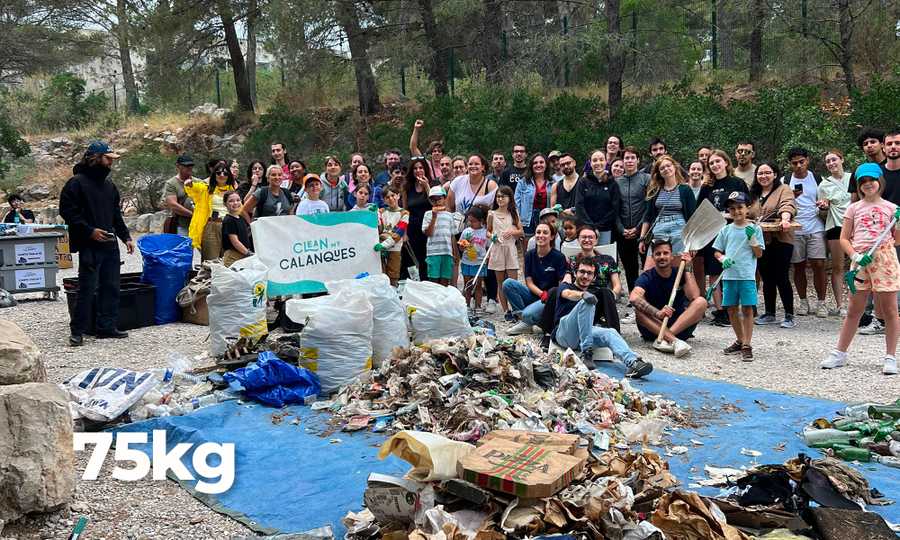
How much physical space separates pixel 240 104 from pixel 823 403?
21.8m

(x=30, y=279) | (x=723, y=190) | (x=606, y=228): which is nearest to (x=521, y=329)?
(x=606, y=228)

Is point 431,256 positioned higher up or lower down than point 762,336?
higher up

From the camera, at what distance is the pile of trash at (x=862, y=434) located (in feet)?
16.4

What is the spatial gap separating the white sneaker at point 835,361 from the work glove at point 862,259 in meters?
0.78

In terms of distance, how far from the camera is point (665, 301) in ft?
27.7

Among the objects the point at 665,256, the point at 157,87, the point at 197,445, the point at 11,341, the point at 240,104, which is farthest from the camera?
the point at 240,104

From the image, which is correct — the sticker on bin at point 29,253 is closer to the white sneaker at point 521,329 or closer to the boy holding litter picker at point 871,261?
the white sneaker at point 521,329

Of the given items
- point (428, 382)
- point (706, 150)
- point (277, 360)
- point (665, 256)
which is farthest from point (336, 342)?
point (706, 150)

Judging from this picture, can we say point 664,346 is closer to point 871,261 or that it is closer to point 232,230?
point 871,261

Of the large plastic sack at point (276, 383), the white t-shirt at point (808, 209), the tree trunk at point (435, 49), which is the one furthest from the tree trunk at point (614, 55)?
the large plastic sack at point (276, 383)

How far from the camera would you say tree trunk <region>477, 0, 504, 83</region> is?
19625 millimetres

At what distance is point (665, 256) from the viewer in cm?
830

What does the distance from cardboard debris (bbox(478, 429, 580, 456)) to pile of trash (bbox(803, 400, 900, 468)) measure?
1.77 meters

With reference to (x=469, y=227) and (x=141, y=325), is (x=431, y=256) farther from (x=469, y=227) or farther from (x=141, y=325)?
(x=141, y=325)
